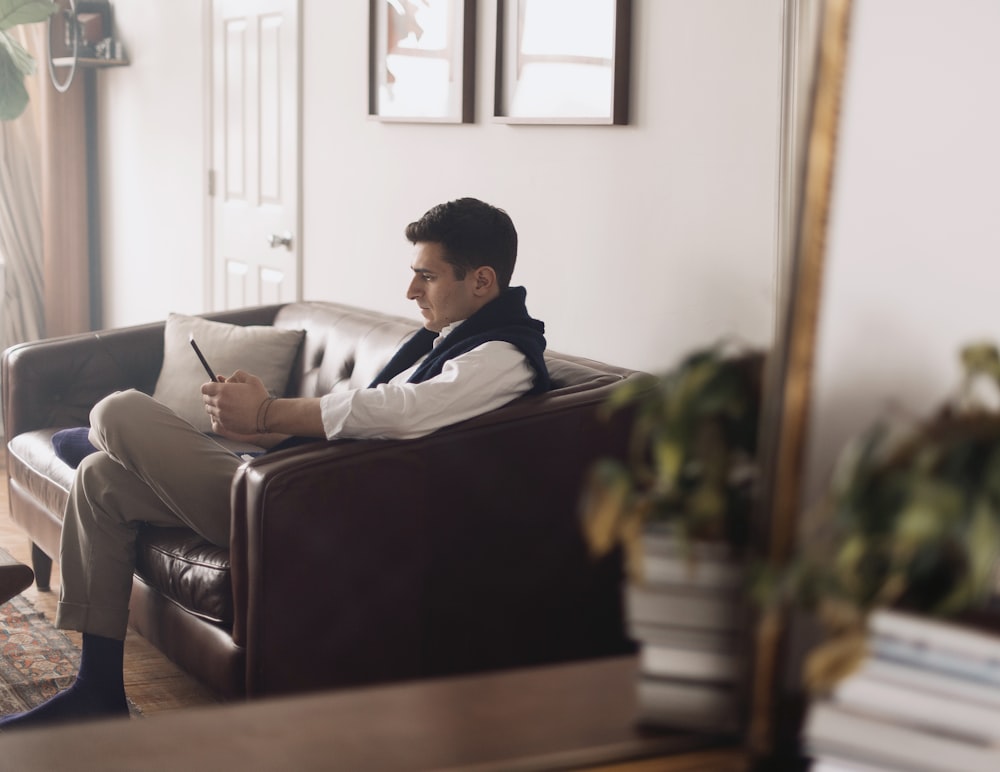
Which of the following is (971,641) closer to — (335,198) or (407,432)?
(407,432)

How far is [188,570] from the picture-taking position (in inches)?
85.2

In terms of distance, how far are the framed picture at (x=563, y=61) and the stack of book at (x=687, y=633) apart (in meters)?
1.53

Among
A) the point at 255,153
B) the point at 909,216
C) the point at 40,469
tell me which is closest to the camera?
the point at 909,216

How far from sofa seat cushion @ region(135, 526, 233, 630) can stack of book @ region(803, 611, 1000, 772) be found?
56.3 inches

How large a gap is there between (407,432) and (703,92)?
0.78m

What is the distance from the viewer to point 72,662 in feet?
8.32

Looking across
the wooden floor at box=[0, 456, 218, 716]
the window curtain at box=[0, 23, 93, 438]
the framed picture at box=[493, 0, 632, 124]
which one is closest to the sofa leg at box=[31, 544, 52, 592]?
the wooden floor at box=[0, 456, 218, 716]

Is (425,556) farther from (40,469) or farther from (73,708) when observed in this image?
(40,469)

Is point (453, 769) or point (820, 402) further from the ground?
point (820, 402)

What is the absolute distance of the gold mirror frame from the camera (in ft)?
2.85

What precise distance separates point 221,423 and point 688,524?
1418 millimetres

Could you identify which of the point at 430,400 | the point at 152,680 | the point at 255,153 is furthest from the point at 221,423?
the point at 255,153

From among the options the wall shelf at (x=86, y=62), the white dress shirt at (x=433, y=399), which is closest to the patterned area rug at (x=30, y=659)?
the white dress shirt at (x=433, y=399)

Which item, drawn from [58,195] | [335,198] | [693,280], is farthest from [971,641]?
[58,195]
